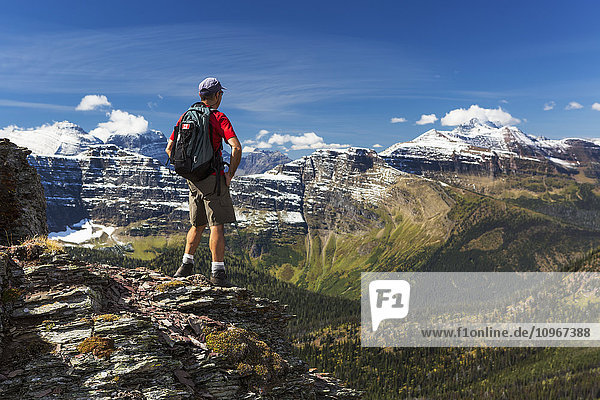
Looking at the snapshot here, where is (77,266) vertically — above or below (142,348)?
above

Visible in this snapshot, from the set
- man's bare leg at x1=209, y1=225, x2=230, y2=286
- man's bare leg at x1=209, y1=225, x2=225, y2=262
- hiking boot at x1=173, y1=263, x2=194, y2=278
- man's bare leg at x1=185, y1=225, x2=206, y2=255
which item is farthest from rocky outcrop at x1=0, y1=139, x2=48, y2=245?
man's bare leg at x1=209, y1=225, x2=225, y2=262

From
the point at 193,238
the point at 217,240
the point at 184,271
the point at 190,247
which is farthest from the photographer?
the point at 184,271

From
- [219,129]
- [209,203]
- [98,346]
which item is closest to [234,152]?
[219,129]

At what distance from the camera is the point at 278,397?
46.8 feet

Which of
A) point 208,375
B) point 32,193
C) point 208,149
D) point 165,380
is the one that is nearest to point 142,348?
point 165,380

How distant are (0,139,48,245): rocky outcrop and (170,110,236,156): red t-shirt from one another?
11.1 m

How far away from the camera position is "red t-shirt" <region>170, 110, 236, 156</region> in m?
14.4

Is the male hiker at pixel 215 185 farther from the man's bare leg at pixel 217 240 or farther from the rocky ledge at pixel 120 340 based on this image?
the rocky ledge at pixel 120 340

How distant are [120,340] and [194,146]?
6913mm

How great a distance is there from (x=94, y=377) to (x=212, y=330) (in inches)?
165

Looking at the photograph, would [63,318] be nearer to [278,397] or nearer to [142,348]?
[142,348]

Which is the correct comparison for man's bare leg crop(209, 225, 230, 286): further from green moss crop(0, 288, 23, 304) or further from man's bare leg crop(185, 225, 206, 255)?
green moss crop(0, 288, 23, 304)

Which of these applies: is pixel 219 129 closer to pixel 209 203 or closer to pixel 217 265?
pixel 209 203

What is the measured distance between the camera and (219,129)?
14555mm
